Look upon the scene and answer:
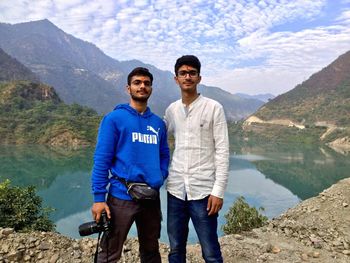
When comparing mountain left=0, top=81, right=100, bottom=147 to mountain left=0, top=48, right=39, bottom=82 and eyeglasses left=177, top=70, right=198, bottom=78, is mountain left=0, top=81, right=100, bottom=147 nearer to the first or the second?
mountain left=0, top=48, right=39, bottom=82

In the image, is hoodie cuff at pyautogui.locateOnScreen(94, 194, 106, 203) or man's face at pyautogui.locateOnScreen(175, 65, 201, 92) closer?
hoodie cuff at pyautogui.locateOnScreen(94, 194, 106, 203)

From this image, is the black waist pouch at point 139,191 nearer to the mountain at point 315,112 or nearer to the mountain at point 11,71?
the mountain at point 315,112

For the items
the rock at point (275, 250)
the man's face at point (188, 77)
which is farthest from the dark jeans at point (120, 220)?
the rock at point (275, 250)

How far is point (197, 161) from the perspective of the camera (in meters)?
2.57

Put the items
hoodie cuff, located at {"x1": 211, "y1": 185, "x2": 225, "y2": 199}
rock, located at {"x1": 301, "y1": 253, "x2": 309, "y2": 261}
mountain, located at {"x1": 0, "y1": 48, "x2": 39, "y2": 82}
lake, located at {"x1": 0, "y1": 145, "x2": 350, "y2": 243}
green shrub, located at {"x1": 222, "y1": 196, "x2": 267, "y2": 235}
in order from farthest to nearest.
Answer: mountain, located at {"x1": 0, "y1": 48, "x2": 39, "y2": 82} → lake, located at {"x1": 0, "y1": 145, "x2": 350, "y2": 243} → green shrub, located at {"x1": 222, "y1": 196, "x2": 267, "y2": 235} → rock, located at {"x1": 301, "y1": 253, "x2": 309, "y2": 261} → hoodie cuff, located at {"x1": 211, "y1": 185, "x2": 225, "y2": 199}

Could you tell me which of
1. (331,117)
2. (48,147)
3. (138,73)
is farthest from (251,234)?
(331,117)

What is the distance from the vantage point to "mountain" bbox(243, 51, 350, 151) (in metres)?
81.8

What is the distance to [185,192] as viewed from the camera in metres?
2.57

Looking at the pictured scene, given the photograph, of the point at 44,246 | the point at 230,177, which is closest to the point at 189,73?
the point at 44,246

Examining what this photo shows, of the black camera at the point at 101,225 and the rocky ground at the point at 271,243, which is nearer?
the black camera at the point at 101,225

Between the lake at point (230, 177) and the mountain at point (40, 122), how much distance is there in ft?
12.6

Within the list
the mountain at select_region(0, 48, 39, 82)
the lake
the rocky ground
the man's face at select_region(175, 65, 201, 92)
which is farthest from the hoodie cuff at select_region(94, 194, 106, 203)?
the mountain at select_region(0, 48, 39, 82)

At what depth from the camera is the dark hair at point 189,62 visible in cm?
254

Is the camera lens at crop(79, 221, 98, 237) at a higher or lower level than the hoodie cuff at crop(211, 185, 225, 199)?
lower
